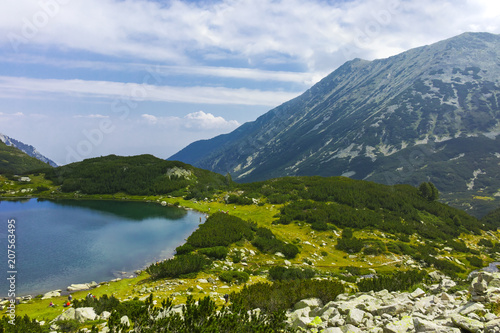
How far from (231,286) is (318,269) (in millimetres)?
11999

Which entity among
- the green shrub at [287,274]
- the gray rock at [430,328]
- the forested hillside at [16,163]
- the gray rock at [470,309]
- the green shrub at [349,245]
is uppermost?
the forested hillside at [16,163]

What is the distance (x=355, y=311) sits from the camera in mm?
12289

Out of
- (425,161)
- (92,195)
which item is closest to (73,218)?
(92,195)

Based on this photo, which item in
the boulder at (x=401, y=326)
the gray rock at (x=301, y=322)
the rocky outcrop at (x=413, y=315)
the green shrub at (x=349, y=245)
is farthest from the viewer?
the green shrub at (x=349, y=245)

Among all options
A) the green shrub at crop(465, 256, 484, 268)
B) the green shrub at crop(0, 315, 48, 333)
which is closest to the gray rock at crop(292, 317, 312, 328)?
the green shrub at crop(0, 315, 48, 333)

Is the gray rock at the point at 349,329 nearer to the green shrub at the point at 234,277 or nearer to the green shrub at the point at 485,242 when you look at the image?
the green shrub at the point at 234,277

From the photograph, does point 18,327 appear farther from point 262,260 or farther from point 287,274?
point 262,260

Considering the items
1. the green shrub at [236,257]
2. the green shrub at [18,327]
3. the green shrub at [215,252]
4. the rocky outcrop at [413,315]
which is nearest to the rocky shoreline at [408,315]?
the rocky outcrop at [413,315]

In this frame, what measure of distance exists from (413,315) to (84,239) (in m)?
39.7

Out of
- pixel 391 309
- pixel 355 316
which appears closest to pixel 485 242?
pixel 391 309

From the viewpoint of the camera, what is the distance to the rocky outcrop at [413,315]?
32.0 ft

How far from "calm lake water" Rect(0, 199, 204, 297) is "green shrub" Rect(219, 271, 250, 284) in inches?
415

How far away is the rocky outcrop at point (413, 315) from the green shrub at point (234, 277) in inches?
390

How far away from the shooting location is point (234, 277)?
24688 mm
